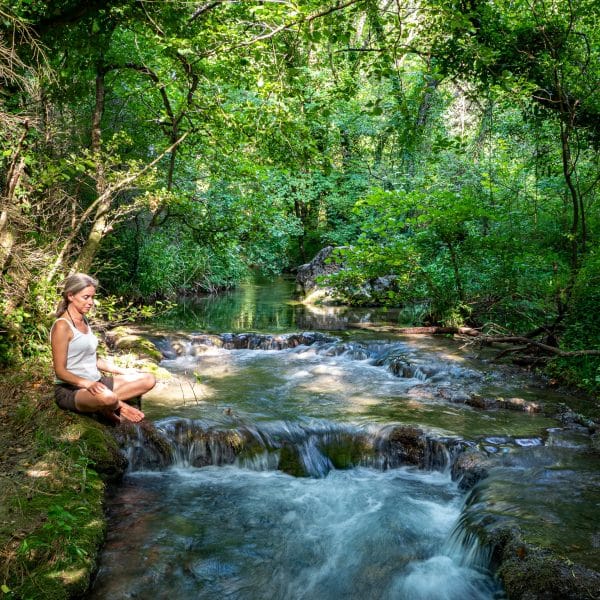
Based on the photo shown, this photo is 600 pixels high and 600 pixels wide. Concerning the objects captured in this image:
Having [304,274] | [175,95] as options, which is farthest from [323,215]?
[175,95]

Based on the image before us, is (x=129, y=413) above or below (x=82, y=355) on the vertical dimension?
below

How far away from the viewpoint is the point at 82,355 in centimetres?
502

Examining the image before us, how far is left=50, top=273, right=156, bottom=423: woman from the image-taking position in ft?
15.9

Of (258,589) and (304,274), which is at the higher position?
(304,274)

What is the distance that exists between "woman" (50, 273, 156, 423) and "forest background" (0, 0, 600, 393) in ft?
5.99

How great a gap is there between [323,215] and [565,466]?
2071cm

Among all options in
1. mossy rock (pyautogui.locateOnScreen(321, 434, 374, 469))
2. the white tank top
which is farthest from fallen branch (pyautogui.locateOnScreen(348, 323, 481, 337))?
the white tank top

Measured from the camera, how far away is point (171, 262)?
53.5 ft

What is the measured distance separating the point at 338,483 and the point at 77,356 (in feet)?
10.8

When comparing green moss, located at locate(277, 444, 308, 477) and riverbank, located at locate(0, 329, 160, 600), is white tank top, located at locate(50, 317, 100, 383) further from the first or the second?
green moss, located at locate(277, 444, 308, 477)

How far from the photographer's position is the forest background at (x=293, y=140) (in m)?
5.48

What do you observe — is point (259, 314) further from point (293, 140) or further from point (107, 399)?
point (107, 399)

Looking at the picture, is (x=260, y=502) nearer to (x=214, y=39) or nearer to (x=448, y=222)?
(x=214, y=39)

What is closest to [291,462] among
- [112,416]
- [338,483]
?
[338,483]
